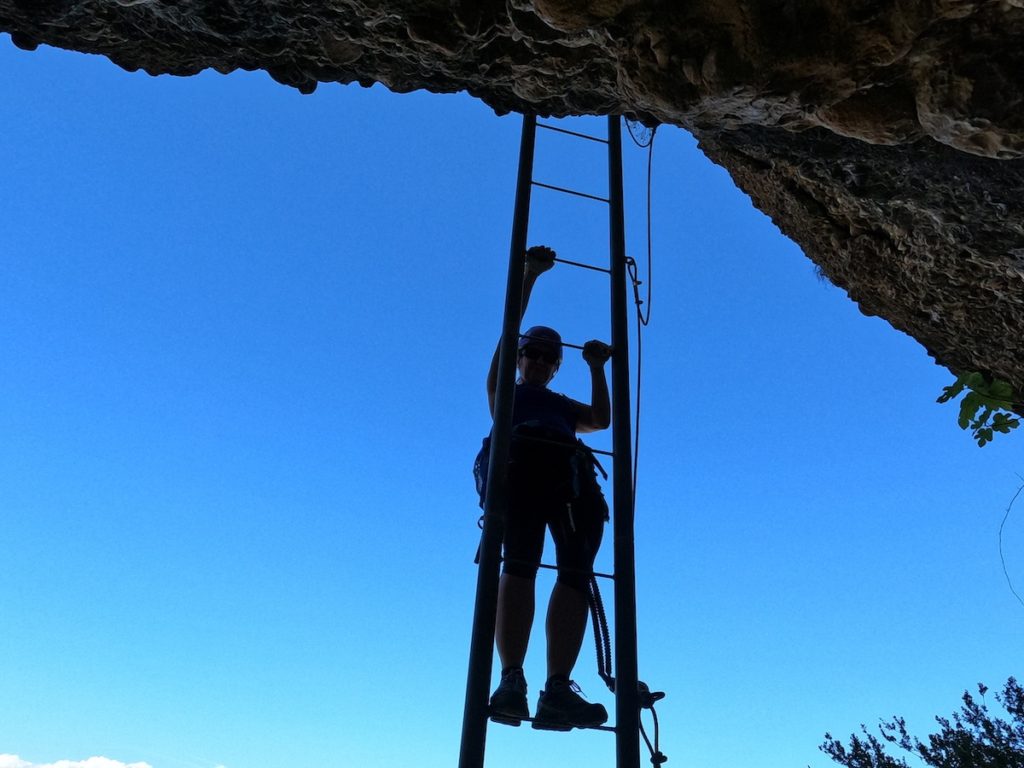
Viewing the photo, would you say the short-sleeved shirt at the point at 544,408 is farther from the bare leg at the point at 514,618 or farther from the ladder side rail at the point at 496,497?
the bare leg at the point at 514,618

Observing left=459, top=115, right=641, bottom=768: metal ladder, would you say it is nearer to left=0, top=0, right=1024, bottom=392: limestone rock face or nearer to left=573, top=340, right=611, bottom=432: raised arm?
left=573, top=340, right=611, bottom=432: raised arm

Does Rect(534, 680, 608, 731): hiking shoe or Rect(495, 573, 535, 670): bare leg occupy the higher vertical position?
Rect(495, 573, 535, 670): bare leg

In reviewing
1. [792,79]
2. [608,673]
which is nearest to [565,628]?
[608,673]

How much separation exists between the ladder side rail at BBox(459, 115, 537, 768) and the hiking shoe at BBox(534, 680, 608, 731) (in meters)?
0.40

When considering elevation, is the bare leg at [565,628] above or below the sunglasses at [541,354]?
below

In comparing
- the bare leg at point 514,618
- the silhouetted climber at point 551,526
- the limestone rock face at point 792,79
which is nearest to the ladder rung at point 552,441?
the silhouetted climber at point 551,526

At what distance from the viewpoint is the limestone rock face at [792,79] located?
82.0 inches

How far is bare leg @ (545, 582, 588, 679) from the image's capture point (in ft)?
12.0

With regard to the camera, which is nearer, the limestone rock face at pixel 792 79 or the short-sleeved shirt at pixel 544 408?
the limestone rock face at pixel 792 79

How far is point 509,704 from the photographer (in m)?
3.28

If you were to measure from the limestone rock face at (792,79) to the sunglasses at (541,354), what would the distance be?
58.3 inches

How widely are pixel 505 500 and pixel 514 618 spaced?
53 centimetres

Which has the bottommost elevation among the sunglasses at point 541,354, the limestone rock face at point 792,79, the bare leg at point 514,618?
the bare leg at point 514,618

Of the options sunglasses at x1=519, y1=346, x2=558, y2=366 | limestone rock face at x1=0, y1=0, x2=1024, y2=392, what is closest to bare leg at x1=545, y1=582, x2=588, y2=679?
sunglasses at x1=519, y1=346, x2=558, y2=366
